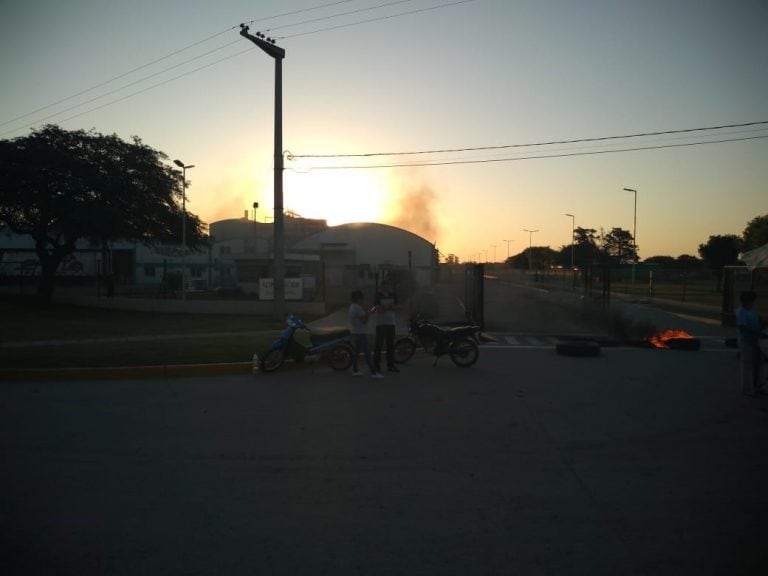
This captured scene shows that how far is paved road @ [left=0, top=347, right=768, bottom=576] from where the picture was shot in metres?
3.74

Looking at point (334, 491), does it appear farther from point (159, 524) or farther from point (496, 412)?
point (496, 412)

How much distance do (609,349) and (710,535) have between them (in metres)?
11.5

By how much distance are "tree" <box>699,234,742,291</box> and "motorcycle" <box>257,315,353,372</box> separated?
5580cm

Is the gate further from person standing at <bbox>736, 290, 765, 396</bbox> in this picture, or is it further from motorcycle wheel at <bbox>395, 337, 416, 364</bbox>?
person standing at <bbox>736, 290, 765, 396</bbox>

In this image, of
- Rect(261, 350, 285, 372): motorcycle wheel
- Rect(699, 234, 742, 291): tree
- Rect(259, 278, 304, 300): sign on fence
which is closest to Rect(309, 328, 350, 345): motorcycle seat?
Rect(261, 350, 285, 372): motorcycle wheel

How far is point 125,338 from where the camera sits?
15438 millimetres

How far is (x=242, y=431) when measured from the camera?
267 inches

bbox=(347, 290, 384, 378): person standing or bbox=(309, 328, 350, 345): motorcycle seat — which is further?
bbox=(309, 328, 350, 345): motorcycle seat

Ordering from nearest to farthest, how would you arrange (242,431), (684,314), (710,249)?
(242,431) < (684,314) < (710,249)

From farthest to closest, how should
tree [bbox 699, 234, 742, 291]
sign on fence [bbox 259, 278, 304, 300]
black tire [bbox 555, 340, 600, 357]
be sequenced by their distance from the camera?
tree [bbox 699, 234, 742, 291], sign on fence [bbox 259, 278, 304, 300], black tire [bbox 555, 340, 600, 357]

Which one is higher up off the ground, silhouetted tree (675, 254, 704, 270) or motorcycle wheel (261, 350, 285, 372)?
silhouetted tree (675, 254, 704, 270)

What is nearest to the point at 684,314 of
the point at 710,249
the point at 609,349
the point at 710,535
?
the point at 609,349

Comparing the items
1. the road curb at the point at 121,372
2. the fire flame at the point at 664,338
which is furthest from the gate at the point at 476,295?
the road curb at the point at 121,372

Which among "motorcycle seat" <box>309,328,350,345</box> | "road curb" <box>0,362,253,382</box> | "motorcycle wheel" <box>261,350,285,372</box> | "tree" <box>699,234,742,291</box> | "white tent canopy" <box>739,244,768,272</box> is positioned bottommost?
"road curb" <box>0,362,253,382</box>
